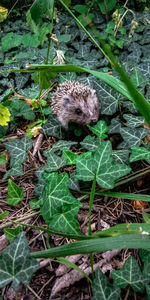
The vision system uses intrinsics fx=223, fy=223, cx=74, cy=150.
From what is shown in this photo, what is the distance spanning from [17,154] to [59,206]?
814mm

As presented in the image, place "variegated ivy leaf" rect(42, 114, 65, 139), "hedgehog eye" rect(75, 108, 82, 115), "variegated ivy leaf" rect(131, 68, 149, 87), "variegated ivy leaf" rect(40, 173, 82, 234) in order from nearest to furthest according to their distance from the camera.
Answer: "variegated ivy leaf" rect(40, 173, 82, 234)
"variegated ivy leaf" rect(131, 68, 149, 87)
"variegated ivy leaf" rect(42, 114, 65, 139)
"hedgehog eye" rect(75, 108, 82, 115)

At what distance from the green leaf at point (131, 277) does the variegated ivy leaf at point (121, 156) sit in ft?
2.56

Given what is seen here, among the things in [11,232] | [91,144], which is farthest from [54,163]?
[11,232]

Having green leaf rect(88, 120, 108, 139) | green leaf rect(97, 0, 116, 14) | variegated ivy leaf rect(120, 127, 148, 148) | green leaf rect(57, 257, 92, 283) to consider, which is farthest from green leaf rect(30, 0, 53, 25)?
green leaf rect(97, 0, 116, 14)

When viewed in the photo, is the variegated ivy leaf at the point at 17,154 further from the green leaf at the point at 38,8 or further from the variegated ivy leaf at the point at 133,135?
the green leaf at the point at 38,8

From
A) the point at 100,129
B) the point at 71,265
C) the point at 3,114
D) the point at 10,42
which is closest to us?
the point at 71,265

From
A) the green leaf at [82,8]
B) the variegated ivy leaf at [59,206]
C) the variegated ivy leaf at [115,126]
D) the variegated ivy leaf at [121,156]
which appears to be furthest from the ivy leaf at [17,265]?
the green leaf at [82,8]

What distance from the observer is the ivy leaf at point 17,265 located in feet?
3.71

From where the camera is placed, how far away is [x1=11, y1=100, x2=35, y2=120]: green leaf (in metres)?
2.60

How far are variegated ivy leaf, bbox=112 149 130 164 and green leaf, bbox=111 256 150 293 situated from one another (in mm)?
780

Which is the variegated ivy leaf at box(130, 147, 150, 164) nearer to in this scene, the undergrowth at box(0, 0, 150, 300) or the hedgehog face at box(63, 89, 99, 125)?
the undergrowth at box(0, 0, 150, 300)

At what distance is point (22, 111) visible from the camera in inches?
103

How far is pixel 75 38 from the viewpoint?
402cm

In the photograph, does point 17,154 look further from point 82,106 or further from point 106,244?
point 106,244
